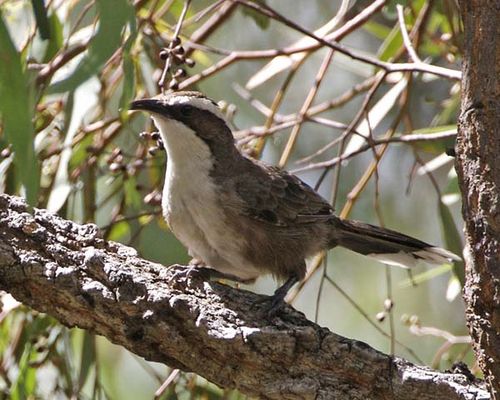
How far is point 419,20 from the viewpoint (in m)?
4.45

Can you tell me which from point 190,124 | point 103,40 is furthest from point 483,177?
point 190,124

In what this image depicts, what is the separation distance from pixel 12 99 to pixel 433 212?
523 cm

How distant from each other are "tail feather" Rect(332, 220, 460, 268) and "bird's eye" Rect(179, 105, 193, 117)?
839mm

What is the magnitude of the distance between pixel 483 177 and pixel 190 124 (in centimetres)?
168

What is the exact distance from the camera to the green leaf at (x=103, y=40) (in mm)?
2848

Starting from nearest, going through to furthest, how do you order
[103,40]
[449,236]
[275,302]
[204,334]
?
[204,334]
[103,40]
[275,302]
[449,236]

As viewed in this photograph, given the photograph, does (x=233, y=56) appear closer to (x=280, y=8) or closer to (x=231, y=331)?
(x=231, y=331)

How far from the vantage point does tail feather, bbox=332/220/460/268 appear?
4.24 meters

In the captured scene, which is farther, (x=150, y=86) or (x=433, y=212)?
(x=433, y=212)

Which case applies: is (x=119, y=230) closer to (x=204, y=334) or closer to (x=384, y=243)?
(x=384, y=243)

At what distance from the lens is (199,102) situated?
3912 mm

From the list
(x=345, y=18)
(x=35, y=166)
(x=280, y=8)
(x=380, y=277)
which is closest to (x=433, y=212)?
(x=380, y=277)

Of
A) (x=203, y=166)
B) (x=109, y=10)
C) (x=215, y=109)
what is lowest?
(x=109, y=10)

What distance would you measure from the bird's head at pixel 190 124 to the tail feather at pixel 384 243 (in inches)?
26.1
